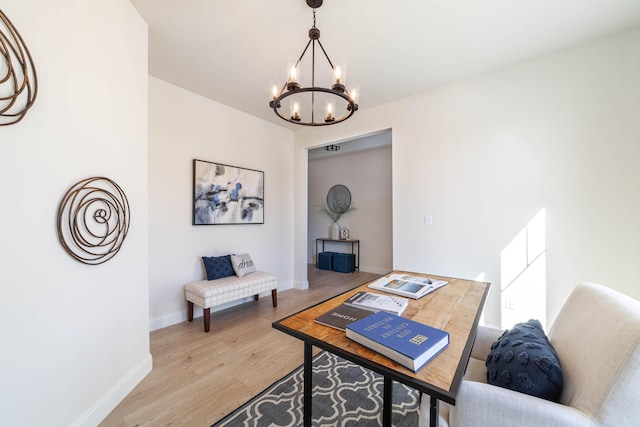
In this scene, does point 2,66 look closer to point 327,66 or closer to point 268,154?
point 327,66

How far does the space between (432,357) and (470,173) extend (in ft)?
7.91

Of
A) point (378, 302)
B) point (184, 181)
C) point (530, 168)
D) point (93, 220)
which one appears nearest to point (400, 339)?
point (378, 302)

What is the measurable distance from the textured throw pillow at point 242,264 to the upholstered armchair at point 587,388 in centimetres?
255

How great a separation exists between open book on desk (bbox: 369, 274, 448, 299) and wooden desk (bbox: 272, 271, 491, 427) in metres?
0.04

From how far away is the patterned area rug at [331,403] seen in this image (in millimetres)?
1504

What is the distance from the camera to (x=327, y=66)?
2490 millimetres

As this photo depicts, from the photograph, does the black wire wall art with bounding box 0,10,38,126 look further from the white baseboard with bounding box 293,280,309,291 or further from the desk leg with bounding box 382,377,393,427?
the white baseboard with bounding box 293,280,309,291

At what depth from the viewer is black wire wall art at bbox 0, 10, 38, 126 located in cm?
104

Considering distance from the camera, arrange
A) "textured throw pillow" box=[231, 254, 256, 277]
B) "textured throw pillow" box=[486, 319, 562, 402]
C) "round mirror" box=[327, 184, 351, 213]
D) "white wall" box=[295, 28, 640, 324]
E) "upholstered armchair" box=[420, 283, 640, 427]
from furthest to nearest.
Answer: "round mirror" box=[327, 184, 351, 213] < "textured throw pillow" box=[231, 254, 256, 277] < "white wall" box=[295, 28, 640, 324] < "textured throw pillow" box=[486, 319, 562, 402] < "upholstered armchair" box=[420, 283, 640, 427]

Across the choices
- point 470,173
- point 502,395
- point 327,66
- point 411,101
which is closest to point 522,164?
point 470,173

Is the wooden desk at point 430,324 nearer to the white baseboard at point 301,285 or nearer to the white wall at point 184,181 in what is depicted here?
the white wall at point 184,181

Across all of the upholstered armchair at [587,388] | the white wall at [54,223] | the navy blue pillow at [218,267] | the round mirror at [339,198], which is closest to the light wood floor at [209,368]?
the white wall at [54,223]

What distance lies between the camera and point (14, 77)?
1084 millimetres

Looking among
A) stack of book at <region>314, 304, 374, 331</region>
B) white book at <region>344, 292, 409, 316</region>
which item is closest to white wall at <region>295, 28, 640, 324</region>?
white book at <region>344, 292, 409, 316</region>
